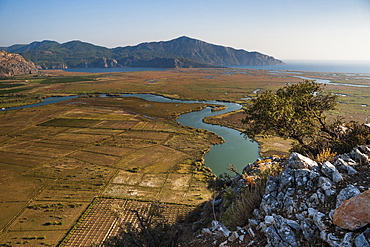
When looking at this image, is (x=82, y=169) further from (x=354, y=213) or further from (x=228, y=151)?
(x=354, y=213)

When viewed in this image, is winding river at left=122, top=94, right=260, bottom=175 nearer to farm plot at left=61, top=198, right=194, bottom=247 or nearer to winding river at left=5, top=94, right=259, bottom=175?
winding river at left=5, top=94, right=259, bottom=175

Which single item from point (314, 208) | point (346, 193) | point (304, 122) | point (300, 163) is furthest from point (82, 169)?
point (346, 193)

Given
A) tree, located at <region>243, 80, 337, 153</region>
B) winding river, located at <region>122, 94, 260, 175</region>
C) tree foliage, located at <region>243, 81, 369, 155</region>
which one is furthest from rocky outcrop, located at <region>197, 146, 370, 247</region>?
winding river, located at <region>122, 94, 260, 175</region>

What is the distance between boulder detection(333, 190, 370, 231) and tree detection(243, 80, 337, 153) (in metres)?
10.1

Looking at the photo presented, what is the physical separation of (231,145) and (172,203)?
2527 centimetres

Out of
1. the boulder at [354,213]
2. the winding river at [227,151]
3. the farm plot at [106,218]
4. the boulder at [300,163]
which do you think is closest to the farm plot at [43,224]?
the farm plot at [106,218]

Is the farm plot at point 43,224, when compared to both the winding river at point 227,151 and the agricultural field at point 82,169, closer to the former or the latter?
the agricultural field at point 82,169

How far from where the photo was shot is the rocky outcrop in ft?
22.6

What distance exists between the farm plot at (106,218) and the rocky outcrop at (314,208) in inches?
630

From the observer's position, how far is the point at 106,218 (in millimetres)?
25312

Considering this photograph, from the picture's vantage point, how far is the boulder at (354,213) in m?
6.66

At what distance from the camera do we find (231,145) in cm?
4931

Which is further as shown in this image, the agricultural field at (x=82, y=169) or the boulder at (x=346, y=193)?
the agricultural field at (x=82, y=169)

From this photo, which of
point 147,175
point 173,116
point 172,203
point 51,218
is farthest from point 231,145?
point 51,218
